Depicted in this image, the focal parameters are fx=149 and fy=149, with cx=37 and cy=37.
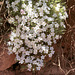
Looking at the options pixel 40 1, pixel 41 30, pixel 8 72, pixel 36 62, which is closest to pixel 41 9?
pixel 40 1

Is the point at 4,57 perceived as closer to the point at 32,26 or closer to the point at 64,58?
the point at 32,26

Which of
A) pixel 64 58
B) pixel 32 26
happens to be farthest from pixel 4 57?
pixel 64 58

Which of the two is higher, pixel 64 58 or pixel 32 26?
pixel 32 26

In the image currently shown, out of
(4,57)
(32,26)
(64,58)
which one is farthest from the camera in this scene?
(64,58)

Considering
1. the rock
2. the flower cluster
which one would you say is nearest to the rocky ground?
the rock

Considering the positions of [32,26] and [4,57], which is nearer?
[32,26]

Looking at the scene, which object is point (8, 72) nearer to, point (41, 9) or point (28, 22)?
point (28, 22)

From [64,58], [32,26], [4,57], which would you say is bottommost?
[64,58]

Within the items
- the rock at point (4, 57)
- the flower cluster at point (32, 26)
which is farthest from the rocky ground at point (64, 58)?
the flower cluster at point (32, 26)

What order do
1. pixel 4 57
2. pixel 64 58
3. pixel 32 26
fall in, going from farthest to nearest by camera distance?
1. pixel 64 58
2. pixel 4 57
3. pixel 32 26

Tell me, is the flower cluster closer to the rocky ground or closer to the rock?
the rock
